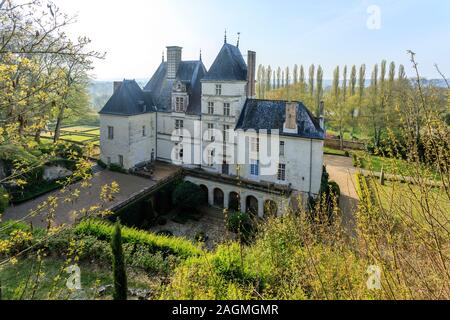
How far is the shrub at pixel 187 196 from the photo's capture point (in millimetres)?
20844

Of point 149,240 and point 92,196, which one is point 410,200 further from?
point 92,196

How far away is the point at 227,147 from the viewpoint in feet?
75.8

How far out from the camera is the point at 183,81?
2495 centimetres

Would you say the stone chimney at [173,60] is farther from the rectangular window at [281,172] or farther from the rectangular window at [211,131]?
the rectangular window at [281,172]

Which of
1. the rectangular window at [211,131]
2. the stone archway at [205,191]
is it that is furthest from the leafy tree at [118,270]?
the rectangular window at [211,131]

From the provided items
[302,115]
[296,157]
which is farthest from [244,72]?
[296,157]

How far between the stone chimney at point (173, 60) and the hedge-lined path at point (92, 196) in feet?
25.8

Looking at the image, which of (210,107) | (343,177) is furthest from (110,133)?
(343,177)

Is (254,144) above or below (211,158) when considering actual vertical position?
above

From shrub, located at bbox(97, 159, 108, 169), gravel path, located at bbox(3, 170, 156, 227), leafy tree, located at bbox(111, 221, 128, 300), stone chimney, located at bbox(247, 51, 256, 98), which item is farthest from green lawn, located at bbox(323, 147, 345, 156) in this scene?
leafy tree, located at bbox(111, 221, 128, 300)

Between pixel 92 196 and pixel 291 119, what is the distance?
548 inches

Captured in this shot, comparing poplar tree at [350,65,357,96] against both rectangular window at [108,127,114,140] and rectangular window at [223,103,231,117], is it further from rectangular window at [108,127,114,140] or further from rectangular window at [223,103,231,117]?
rectangular window at [108,127,114,140]

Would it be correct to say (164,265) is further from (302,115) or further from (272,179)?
(302,115)

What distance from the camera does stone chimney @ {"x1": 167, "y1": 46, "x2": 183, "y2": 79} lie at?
25594mm
